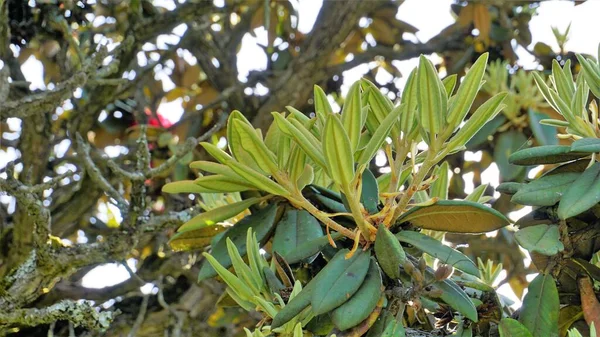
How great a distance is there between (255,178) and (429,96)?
151 mm

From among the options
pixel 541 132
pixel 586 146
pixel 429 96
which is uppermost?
pixel 429 96

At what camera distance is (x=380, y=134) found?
21.7 inches

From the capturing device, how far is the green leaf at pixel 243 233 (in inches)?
25.5

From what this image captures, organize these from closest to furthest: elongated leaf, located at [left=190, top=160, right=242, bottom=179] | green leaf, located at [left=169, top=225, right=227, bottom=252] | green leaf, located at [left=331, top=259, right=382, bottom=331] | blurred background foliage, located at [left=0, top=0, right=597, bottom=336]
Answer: green leaf, located at [left=331, top=259, right=382, bottom=331] < elongated leaf, located at [left=190, top=160, right=242, bottom=179] < green leaf, located at [left=169, top=225, right=227, bottom=252] < blurred background foliage, located at [left=0, top=0, right=597, bottom=336]

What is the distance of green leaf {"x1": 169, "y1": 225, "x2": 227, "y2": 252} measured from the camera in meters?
0.78

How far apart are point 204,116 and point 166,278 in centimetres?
44

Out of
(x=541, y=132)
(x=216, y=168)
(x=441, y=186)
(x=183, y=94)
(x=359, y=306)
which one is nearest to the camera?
(x=359, y=306)

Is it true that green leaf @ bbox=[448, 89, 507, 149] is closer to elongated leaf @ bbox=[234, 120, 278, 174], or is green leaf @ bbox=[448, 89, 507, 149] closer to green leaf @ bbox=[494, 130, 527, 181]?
elongated leaf @ bbox=[234, 120, 278, 174]

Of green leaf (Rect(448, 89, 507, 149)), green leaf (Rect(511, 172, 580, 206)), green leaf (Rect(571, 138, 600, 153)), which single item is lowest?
green leaf (Rect(511, 172, 580, 206))

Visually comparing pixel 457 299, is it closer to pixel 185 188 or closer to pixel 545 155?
pixel 545 155

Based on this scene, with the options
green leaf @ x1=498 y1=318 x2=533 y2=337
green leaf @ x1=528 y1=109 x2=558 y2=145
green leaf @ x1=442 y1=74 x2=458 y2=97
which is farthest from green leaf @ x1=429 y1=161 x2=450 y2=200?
green leaf @ x1=528 y1=109 x2=558 y2=145

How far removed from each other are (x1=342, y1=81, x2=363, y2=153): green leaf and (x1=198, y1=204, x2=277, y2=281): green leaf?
0.47 feet

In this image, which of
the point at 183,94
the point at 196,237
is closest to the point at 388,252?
the point at 196,237

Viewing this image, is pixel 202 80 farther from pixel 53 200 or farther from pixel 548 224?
pixel 548 224
